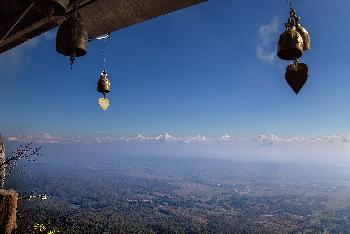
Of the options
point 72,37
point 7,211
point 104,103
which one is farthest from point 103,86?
point 72,37

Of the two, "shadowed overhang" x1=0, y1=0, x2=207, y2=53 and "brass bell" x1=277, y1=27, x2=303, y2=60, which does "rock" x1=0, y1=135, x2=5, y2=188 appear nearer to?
"shadowed overhang" x1=0, y1=0, x2=207, y2=53

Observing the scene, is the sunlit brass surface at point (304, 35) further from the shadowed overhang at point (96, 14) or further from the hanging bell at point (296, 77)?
the shadowed overhang at point (96, 14)

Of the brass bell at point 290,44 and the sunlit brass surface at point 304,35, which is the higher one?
the sunlit brass surface at point 304,35

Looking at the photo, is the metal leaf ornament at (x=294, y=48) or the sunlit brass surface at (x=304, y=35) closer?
the metal leaf ornament at (x=294, y=48)

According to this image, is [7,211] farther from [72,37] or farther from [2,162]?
[72,37]

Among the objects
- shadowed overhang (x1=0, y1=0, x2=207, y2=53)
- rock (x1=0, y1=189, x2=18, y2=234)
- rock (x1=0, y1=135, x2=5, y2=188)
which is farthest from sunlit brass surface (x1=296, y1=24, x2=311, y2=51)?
rock (x1=0, y1=135, x2=5, y2=188)

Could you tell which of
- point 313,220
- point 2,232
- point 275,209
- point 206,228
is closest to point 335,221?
point 313,220

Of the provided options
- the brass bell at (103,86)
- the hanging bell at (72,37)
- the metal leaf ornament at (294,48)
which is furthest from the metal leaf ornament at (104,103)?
the metal leaf ornament at (294,48)
